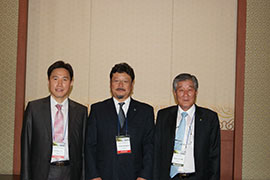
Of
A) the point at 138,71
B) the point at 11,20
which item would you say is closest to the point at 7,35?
the point at 11,20

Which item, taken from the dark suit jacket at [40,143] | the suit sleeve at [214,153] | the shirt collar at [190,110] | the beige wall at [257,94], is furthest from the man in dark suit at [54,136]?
the beige wall at [257,94]

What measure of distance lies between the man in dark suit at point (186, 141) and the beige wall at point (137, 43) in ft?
5.59

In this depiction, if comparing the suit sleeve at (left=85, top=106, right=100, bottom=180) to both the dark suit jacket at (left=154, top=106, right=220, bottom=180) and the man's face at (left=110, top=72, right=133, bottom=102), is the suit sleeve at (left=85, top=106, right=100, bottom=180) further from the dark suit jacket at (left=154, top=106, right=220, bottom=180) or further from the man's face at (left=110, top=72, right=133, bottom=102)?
the dark suit jacket at (left=154, top=106, right=220, bottom=180)

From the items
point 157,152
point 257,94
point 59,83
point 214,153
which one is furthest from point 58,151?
point 257,94

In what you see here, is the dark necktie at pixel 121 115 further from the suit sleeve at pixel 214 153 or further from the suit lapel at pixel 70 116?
the suit sleeve at pixel 214 153

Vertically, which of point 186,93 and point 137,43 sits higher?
point 137,43

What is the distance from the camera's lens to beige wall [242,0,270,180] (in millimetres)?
4434

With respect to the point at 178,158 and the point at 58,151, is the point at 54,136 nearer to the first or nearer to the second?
the point at 58,151

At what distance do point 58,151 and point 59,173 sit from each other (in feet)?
0.65

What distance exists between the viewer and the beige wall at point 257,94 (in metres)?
4.43

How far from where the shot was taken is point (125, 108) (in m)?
3.05

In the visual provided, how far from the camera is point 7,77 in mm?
4551

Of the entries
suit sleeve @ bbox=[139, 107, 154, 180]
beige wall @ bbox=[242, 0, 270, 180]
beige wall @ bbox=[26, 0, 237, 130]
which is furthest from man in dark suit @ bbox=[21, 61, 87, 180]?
beige wall @ bbox=[242, 0, 270, 180]

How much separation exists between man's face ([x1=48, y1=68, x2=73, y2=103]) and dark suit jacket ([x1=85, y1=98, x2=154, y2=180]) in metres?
0.33
